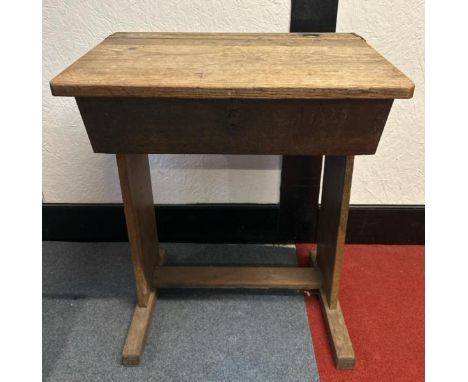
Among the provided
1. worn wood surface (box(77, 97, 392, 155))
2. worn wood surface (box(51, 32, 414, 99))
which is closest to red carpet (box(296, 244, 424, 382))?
worn wood surface (box(77, 97, 392, 155))

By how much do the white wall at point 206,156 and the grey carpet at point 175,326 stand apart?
0.27 meters

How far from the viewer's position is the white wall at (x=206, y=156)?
4.91ft

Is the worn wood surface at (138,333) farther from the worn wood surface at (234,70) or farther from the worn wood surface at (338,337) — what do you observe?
the worn wood surface at (234,70)

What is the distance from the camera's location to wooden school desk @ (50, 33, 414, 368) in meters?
1.00

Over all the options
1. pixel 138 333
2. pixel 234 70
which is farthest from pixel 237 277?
pixel 234 70

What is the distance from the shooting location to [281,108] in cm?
105

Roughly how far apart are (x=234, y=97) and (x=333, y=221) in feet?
2.02

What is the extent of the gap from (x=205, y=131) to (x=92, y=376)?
2.74 ft

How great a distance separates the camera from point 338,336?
1.41 m

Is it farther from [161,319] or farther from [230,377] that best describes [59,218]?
[230,377]

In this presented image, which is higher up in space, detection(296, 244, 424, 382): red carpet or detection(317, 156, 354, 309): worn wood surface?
detection(317, 156, 354, 309): worn wood surface

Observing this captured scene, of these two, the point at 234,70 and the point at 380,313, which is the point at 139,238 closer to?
the point at 234,70

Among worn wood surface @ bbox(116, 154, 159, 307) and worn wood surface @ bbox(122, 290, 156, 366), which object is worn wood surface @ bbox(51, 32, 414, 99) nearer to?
worn wood surface @ bbox(116, 154, 159, 307)

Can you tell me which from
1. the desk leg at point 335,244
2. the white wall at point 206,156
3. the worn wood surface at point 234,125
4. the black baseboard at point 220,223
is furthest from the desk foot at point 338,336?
the worn wood surface at point 234,125
